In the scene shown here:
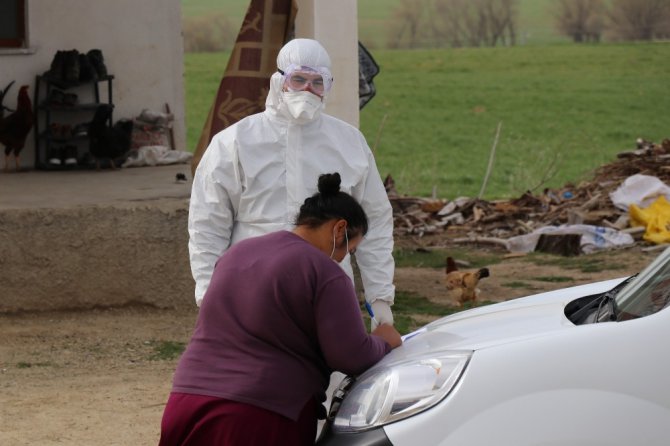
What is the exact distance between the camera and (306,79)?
16.0ft

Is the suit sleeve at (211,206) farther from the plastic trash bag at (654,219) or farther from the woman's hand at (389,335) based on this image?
the plastic trash bag at (654,219)

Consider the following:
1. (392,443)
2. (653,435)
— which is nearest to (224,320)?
(392,443)

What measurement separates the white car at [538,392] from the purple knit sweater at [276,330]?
197 mm

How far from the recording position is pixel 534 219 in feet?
47.7

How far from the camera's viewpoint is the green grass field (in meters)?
25.8

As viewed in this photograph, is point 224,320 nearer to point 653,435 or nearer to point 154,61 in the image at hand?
point 653,435

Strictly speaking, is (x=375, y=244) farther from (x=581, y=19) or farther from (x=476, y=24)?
(x=476, y=24)

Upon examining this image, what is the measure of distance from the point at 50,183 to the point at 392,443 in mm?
7109

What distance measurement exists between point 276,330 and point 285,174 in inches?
43.3

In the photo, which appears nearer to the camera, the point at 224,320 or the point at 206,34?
the point at 224,320

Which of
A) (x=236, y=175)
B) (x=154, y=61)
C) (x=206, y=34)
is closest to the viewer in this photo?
(x=236, y=175)

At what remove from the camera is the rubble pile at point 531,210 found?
13.9 metres

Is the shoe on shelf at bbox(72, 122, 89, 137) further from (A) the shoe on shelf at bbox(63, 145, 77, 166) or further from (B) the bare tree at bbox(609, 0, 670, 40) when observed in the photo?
(B) the bare tree at bbox(609, 0, 670, 40)

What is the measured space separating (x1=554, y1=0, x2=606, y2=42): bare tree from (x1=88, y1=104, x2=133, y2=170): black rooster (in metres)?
35.1
